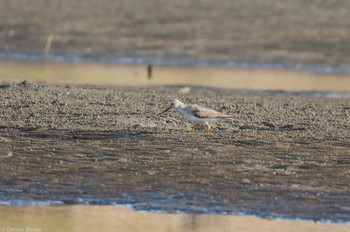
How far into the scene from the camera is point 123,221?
10.1 metres

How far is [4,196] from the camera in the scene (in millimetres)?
10766

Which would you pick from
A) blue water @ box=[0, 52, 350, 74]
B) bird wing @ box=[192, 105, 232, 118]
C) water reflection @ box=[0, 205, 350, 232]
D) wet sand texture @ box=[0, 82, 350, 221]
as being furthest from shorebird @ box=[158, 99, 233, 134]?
blue water @ box=[0, 52, 350, 74]

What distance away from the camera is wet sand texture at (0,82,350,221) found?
10.7 meters

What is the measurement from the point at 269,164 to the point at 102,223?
2.45m

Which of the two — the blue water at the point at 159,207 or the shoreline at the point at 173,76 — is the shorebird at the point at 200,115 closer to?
the blue water at the point at 159,207

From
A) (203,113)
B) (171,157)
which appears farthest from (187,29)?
(171,157)

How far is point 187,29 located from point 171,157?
64.6 ft

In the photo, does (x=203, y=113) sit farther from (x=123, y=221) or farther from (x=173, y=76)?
(x=173, y=76)

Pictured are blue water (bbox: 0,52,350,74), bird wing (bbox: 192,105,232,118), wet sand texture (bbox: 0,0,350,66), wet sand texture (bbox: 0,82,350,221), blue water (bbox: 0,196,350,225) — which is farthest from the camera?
wet sand texture (bbox: 0,0,350,66)

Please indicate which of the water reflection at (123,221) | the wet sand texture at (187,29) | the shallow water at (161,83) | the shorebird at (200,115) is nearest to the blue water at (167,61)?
the wet sand texture at (187,29)

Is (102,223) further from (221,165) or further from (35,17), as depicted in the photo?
(35,17)

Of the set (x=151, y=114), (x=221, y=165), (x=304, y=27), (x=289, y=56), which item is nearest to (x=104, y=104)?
(x=151, y=114)

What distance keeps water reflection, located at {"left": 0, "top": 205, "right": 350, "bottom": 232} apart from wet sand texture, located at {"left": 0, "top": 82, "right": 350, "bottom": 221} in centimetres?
18

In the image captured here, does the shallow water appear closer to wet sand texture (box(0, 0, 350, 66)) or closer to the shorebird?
the shorebird
